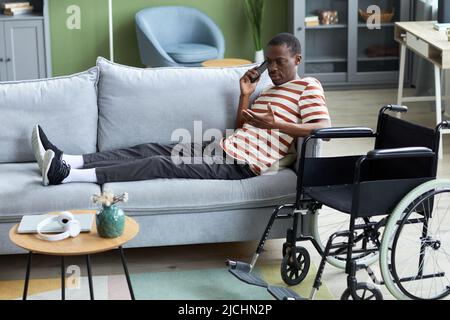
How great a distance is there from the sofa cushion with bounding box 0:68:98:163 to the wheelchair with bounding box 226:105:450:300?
1040 millimetres

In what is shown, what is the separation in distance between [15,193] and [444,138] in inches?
132

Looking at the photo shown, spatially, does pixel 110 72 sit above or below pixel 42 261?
above

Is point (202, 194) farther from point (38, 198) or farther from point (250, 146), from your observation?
point (38, 198)

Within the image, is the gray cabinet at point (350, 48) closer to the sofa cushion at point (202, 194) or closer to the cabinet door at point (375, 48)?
the cabinet door at point (375, 48)

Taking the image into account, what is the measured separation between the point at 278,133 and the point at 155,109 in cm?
64

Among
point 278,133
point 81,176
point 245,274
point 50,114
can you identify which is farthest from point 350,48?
point 245,274

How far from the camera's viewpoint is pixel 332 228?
14.8ft

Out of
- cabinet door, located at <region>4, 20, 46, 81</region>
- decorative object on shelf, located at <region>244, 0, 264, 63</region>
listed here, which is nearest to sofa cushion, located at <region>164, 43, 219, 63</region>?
decorative object on shelf, located at <region>244, 0, 264, 63</region>

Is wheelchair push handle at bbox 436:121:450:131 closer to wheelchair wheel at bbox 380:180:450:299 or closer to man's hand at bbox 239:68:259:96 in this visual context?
wheelchair wheel at bbox 380:180:450:299

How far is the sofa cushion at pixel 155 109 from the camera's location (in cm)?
433

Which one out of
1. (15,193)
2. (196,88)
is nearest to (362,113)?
(196,88)

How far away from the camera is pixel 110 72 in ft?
14.3

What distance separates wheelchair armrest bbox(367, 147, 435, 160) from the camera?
339cm
